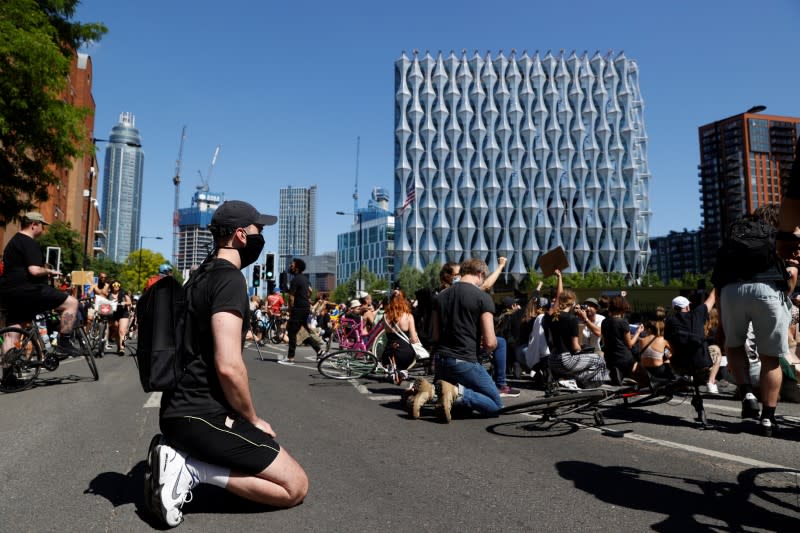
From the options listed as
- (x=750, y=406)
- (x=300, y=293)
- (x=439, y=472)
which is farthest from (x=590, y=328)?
(x=439, y=472)

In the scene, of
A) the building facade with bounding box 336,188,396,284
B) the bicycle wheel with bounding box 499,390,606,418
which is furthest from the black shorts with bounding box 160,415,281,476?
the building facade with bounding box 336,188,396,284

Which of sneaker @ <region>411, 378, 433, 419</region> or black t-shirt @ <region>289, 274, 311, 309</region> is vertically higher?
black t-shirt @ <region>289, 274, 311, 309</region>

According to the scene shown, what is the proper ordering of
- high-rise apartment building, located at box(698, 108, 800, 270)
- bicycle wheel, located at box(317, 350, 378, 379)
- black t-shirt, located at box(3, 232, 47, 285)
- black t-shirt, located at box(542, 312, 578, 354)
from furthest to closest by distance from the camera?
high-rise apartment building, located at box(698, 108, 800, 270)
bicycle wheel, located at box(317, 350, 378, 379)
black t-shirt, located at box(542, 312, 578, 354)
black t-shirt, located at box(3, 232, 47, 285)

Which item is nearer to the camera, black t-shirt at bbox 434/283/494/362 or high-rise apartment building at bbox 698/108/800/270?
black t-shirt at bbox 434/283/494/362

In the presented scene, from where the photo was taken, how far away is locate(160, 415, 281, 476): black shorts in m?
2.85

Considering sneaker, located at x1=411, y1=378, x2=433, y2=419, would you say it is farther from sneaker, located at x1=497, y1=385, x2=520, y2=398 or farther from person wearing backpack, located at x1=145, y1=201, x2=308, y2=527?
person wearing backpack, located at x1=145, y1=201, x2=308, y2=527

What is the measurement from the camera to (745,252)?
16.1ft

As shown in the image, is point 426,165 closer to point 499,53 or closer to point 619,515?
point 499,53

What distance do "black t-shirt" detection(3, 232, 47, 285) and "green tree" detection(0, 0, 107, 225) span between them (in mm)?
8690

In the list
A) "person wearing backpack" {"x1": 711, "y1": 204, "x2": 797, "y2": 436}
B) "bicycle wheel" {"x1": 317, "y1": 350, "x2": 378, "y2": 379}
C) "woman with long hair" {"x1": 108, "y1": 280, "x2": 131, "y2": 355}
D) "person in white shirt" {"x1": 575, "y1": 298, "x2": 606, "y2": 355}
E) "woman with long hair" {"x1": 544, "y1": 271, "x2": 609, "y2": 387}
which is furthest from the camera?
"woman with long hair" {"x1": 108, "y1": 280, "x2": 131, "y2": 355}

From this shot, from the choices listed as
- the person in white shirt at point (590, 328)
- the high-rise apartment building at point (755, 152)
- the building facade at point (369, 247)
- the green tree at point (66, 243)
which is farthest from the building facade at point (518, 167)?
the person in white shirt at point (590, 328)

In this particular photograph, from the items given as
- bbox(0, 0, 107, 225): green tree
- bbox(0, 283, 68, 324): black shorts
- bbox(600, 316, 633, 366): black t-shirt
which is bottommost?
bbox(600, 316, 633, 366): black t-shirt

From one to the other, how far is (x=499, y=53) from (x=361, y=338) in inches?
4146

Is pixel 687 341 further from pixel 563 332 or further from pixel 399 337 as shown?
pixel 399 337
